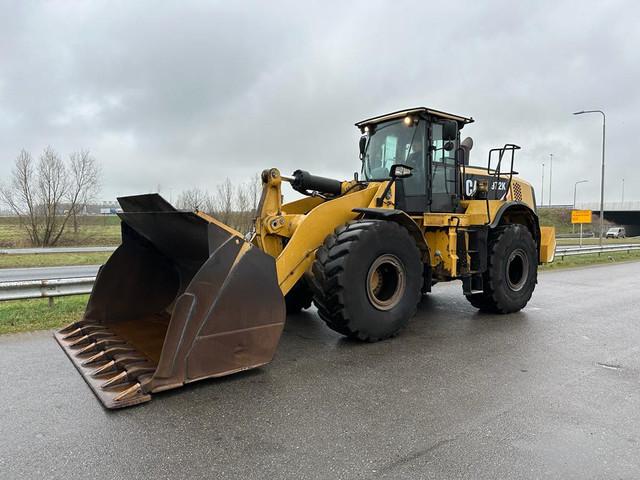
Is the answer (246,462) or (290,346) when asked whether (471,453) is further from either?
(290,346)

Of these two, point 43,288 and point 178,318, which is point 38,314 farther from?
point 178,318

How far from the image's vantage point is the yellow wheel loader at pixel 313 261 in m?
3.84

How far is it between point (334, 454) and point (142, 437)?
1.28 meters

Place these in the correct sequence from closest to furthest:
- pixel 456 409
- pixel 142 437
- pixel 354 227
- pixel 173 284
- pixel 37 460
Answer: pixel 37 460
pixel 142 437
pixel 456 409
pixel 354 227
pixel 173 284

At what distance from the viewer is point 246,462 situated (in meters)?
2.79

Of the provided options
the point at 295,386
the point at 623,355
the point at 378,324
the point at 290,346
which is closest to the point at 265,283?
the point at 295,386

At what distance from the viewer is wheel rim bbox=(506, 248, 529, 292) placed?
7.34 meters

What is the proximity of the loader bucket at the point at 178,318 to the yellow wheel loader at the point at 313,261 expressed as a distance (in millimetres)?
11

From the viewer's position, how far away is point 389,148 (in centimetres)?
670

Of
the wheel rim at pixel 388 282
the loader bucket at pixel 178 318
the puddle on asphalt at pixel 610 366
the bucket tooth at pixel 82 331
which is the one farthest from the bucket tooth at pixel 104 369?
the puddle on asphalt at pixel 610 366

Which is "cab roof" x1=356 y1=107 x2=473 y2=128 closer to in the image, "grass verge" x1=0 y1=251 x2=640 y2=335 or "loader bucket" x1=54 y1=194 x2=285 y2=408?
"loader bucket" x1=54 y1=194 x2=285 y2=408

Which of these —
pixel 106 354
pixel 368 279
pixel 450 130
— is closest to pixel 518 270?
pixel 450 130

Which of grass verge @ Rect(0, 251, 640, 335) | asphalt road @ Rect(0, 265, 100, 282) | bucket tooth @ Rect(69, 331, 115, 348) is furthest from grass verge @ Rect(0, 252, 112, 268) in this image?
bucket tooth @ Rect(69, 331, 115, 348)

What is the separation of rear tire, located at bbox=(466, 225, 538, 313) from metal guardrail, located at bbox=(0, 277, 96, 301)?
229 inches
